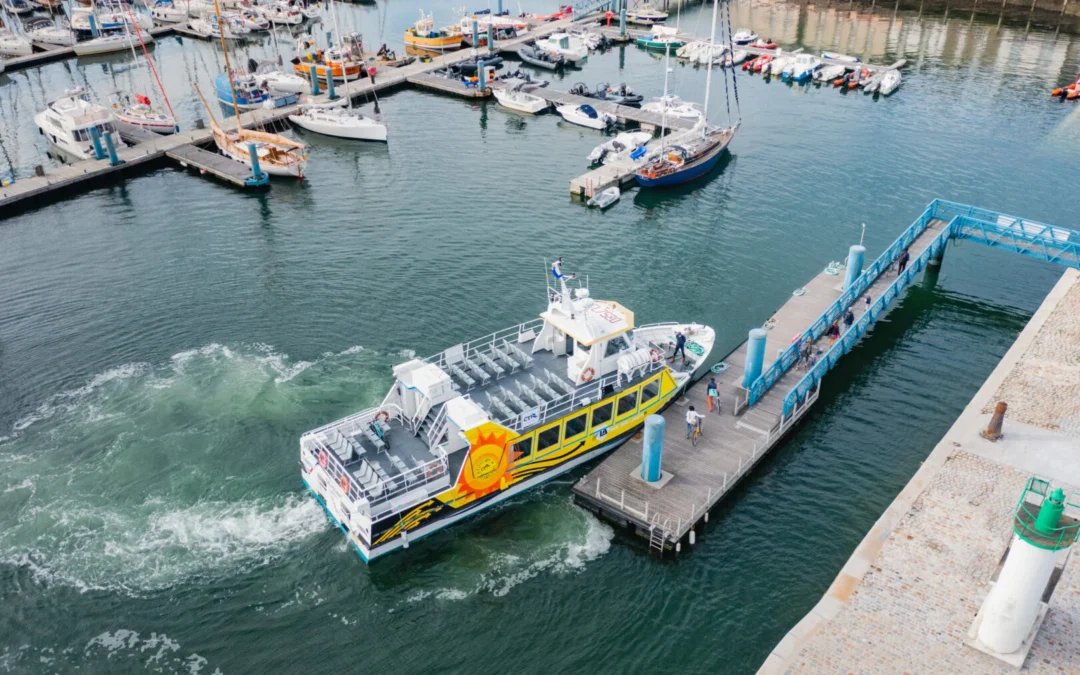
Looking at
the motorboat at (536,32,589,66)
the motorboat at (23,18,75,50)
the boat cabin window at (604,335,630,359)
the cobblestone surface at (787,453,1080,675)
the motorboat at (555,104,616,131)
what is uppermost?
the motorboat at (23,18,75,50)

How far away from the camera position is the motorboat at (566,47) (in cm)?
9906

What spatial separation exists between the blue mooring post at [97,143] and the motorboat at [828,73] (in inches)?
2889

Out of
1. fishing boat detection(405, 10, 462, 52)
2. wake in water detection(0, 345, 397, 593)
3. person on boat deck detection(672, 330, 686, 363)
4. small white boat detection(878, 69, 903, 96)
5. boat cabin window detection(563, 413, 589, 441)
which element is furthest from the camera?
fishing boat detection(405, 10, 462, 52)

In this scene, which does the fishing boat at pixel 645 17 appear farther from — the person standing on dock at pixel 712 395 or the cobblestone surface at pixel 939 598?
the cobblestone surface at pixel 939 598

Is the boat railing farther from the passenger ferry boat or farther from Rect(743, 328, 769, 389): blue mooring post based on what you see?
Rect(743, 328, 769, 389): blue mooring post

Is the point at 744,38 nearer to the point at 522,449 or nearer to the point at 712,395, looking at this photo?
the point at 712,395

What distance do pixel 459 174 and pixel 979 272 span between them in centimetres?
3983

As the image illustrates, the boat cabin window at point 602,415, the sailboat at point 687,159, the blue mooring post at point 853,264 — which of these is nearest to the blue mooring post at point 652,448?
the boat cabin window at point 602,415

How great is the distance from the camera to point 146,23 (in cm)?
11025

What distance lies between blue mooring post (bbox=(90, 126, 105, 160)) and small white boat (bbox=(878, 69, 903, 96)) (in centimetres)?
7612

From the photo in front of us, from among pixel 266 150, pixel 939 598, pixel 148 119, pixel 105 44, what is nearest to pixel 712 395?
pixel 939 598

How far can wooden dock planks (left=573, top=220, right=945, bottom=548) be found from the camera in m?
33.2

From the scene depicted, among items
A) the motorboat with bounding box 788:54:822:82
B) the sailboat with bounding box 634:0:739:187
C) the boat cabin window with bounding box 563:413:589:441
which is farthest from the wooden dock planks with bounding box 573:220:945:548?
the motorboat with bounding box 788:54:822:82

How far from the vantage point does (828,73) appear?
91562mm
